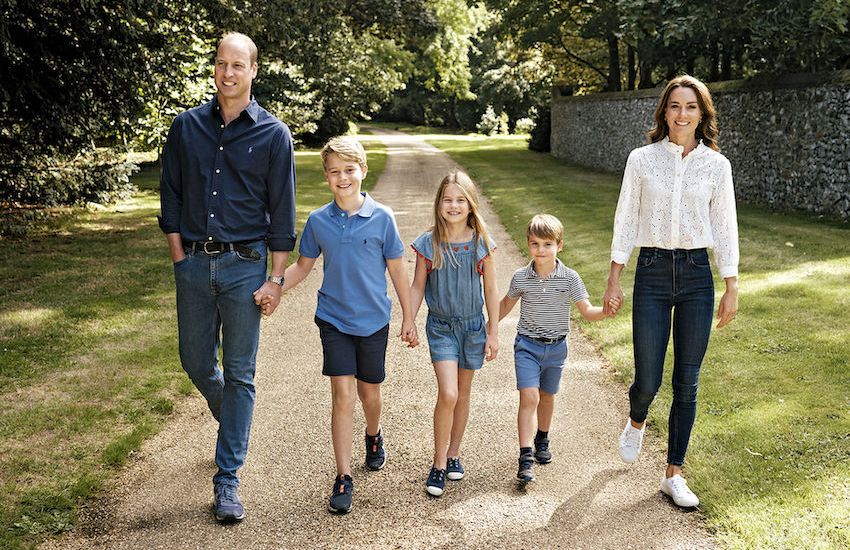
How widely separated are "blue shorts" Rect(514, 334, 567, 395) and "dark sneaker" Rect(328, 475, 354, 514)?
42.5 inches

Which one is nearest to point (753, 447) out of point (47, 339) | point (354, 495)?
point (354, 495)

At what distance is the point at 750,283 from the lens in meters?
9.16

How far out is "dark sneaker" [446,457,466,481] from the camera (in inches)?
175

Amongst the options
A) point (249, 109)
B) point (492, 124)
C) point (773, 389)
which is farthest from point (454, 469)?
point (492, 124)

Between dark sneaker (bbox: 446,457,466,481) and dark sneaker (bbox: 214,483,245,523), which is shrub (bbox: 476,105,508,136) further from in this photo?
dark sneaker (bbox: 214,483,245,523)

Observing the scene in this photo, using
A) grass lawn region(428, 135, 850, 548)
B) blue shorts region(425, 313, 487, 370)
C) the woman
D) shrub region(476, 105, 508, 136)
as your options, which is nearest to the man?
blue shorts region(425, 313, 487, 370)

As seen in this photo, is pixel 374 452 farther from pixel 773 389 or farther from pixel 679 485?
pixel 773 389

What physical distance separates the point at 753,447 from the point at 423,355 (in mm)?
2948

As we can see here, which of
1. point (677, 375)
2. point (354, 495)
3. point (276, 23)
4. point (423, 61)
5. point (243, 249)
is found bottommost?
point (354, 495)

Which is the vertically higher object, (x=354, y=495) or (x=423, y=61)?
(x=423, y=61)

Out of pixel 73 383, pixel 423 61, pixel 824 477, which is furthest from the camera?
pixel 423 61

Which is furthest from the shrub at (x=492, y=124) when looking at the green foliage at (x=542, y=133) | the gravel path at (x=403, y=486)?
the gravel path at (x=403, y=486)

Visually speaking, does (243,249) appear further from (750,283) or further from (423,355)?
(750,283)

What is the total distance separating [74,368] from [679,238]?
4.93m
